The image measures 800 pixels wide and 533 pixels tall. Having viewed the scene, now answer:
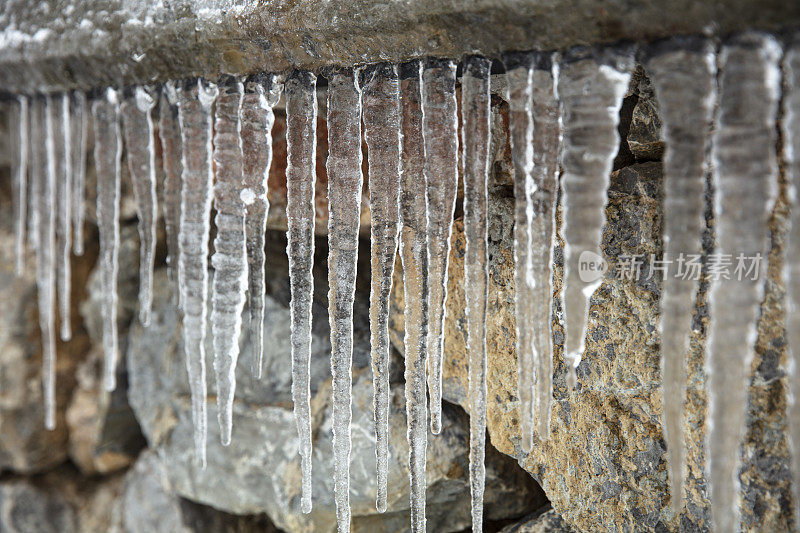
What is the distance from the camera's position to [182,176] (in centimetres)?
136

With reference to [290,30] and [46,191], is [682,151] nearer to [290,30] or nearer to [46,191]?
[290,30]

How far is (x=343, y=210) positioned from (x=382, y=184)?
0.30 feet

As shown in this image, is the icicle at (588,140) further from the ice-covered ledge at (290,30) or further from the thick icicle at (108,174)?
the thick icicle at (108,174)

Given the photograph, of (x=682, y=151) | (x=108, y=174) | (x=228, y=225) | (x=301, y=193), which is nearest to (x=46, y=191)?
(x=108, y=174)

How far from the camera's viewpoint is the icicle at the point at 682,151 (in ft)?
2.74

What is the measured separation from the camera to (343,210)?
3.83 ft

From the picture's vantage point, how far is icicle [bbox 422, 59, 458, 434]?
1.05 m

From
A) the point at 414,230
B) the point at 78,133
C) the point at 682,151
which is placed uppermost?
the point at 78,133

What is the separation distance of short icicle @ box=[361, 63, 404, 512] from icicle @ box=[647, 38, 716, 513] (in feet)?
1.46

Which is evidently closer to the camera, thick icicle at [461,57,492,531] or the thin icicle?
thick icicle at [461,57,492,531]

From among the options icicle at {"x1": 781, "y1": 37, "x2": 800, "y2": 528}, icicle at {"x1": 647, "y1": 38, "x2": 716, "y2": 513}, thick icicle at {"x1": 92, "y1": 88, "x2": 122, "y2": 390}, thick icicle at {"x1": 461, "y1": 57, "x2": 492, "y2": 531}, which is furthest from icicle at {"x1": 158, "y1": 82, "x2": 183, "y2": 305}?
icicle at {"x1": 781, "y1": 37, "x2": 800, "y2": 528}

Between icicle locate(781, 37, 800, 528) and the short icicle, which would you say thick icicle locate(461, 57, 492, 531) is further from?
icicle locate(781, 37, 800, 528)

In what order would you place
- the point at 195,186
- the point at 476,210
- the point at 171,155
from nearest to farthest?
the point at 476,210 < the point at 195,186 < the point at 171,155

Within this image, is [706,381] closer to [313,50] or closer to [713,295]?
[713,295]
